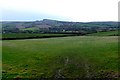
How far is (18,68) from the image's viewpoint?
34.2 m

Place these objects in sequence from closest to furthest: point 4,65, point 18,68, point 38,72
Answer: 1. point 38,72
2. point 18,68
3. point 4,65

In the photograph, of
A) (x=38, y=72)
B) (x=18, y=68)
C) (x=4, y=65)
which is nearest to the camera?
(x=38, y=72)

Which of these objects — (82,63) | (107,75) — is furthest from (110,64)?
(107,75)

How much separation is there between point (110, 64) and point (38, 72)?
982cm

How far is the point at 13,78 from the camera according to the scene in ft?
94.3

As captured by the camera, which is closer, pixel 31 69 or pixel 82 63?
pixel 31 69

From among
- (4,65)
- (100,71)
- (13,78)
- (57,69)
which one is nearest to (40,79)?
(13,78)

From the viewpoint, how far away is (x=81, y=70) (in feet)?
105

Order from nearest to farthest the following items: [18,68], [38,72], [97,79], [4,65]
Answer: [97,79]
[38,72]
[18,68]
[4,65]

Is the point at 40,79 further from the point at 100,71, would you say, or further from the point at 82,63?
Answer: the point at 82,63

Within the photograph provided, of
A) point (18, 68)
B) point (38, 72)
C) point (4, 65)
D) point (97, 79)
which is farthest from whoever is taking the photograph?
point (4, 65)

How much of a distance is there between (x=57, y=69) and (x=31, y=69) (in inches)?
122

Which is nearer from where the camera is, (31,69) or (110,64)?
(31,69)

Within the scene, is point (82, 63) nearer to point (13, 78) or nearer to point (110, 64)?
point (110, 64)
